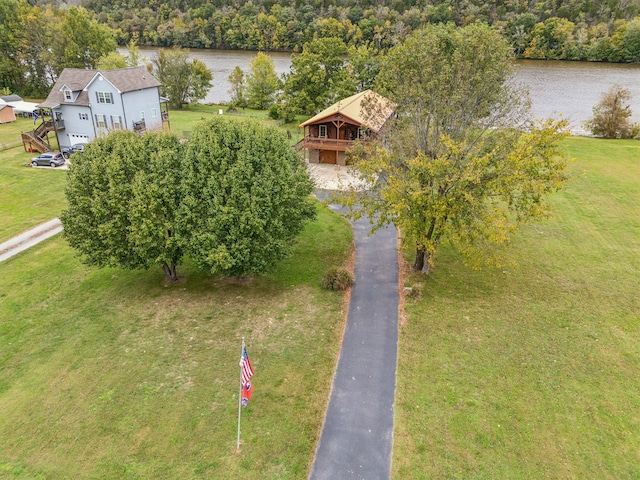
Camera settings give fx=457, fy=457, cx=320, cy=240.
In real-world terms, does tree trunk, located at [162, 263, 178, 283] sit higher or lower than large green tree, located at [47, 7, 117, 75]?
lower

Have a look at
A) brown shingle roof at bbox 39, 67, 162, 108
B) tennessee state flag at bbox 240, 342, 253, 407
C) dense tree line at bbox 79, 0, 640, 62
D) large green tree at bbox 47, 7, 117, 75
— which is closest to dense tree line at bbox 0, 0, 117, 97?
large green tree at bbox 47, 7, 117, 75

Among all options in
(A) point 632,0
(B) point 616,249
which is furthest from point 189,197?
(A) point 632,0

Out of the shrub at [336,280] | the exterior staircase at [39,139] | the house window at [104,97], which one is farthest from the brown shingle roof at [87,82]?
the shrub at [336,280]

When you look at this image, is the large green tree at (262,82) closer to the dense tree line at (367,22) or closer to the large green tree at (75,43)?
the dense tree line at (367,22)

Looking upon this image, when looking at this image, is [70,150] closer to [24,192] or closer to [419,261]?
[24,192]

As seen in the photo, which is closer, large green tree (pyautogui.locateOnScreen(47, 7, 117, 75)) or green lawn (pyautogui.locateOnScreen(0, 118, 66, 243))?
green lawn (pyautogui.locateOnScreen(0, 118, 66, 243))

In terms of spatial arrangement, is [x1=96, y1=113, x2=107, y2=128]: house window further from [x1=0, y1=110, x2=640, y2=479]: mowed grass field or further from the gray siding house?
[x1=0, y1=110, x2=640, y2=479]: mowed grass field

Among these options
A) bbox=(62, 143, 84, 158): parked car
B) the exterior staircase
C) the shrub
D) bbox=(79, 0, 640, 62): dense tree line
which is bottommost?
the shrub
